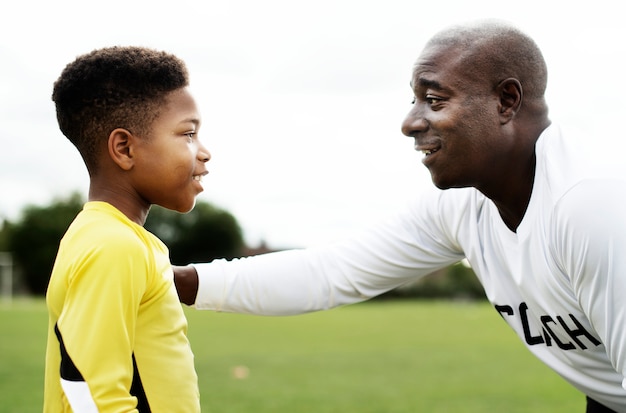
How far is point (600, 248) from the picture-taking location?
2.63 m

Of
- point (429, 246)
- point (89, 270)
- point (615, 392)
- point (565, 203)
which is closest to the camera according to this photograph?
point (89, 270)

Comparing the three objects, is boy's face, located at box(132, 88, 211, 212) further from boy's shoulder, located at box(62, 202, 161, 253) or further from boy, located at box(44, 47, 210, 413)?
boy's shoulder, located at box(62, 202, 161, 253)

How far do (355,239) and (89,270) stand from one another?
1668mm

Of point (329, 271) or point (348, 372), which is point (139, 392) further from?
point (348, 372)

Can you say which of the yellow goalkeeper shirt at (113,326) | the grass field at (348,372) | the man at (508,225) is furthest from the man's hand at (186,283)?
the grass field at (348,372)

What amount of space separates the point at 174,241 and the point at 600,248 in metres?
57.5

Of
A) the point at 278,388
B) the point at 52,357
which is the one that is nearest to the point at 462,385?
the point at 278,388

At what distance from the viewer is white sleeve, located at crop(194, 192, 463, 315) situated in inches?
131

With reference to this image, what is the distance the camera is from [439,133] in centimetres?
292

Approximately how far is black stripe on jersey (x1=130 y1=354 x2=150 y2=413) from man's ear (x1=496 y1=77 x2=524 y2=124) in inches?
59.4

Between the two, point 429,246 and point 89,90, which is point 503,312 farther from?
point 89,90

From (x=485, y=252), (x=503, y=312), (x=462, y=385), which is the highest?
(x=485, y=252)

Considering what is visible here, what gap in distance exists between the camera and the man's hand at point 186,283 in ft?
10.4

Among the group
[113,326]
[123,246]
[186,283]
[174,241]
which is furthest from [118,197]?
[174,241]
